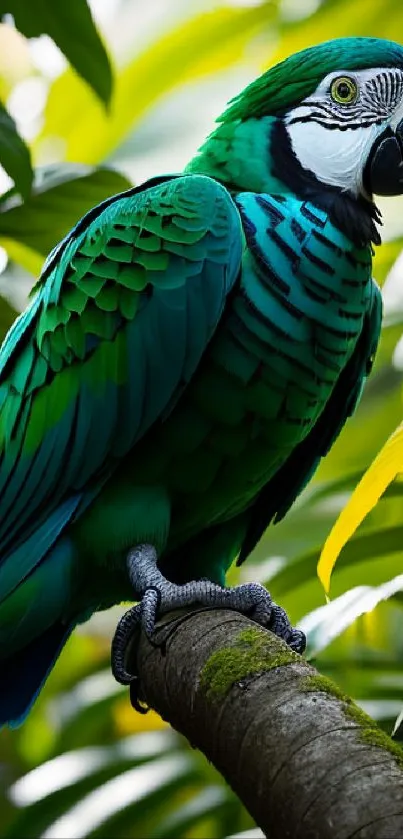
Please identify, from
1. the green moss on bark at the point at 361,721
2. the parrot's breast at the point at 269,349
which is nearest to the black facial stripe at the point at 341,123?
the parrot's breast at the point at 269,349

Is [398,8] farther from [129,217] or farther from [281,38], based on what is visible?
[129,217]

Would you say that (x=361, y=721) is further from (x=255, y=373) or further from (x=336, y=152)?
(x=336, y=152)

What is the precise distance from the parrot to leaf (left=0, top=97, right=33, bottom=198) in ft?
0.49

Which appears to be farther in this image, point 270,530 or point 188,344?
point 270,530

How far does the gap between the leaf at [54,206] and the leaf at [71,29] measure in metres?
0.22

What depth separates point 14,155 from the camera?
169cm

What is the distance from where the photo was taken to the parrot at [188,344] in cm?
149

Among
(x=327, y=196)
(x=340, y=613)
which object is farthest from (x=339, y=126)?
(x=340, y=613)

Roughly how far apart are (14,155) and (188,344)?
45cm

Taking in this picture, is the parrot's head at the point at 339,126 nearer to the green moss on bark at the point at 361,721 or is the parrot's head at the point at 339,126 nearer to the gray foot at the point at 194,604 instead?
the gray foot at the point at 194,604

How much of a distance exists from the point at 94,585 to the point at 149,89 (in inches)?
50.3

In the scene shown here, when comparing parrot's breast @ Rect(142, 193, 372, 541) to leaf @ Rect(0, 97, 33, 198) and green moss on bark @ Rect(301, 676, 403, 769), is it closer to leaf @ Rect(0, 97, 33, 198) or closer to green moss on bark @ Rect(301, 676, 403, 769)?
leaf @ Rect(0, 97, 33, 198)

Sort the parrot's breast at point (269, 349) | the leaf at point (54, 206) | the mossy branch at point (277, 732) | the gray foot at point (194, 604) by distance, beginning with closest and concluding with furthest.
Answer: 1. the mossy branch at point (277, 732)
2. the gray foot at point (194, 604)
3. the parrot's breast at point (269, 349)
4. the leaf at point (54, 206)

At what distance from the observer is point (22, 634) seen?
61.4 inches
